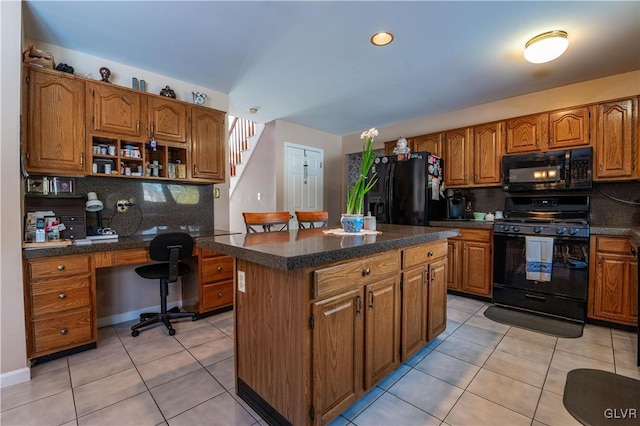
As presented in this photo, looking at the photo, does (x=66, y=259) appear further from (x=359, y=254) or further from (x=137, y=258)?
(x=359, y=254)

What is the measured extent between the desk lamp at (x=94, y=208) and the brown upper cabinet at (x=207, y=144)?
34.2 inches

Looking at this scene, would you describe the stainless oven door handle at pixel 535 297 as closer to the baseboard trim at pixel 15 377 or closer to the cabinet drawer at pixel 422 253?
the cabinet drawer at pixel 422 253

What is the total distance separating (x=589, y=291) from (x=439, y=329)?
5.64 ft

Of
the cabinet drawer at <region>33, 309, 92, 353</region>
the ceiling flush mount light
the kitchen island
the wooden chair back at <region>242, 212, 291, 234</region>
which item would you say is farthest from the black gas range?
the cabinet drawer at <region>33, 309, 92, 353</region>

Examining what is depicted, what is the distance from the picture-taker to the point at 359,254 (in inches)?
57.2

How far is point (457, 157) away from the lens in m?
3.88

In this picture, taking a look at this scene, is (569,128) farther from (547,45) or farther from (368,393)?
(368,393)

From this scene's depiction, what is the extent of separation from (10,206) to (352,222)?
231cm

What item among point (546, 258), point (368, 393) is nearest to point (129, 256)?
point (368, 393)

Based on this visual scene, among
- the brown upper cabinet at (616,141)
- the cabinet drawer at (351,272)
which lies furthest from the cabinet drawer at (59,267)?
the brown upper cabinet at (616,141)

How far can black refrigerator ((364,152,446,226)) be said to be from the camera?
373cm

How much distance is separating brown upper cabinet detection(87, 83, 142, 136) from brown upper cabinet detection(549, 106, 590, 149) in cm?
438

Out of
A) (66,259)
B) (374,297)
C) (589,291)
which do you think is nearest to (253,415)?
(374,297)

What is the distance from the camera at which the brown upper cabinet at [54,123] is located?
7.02 ft
